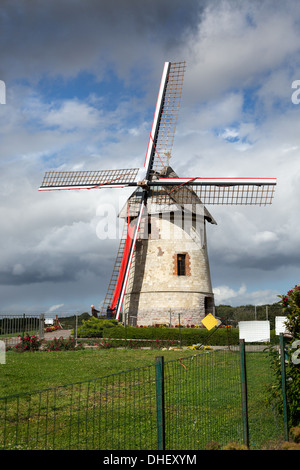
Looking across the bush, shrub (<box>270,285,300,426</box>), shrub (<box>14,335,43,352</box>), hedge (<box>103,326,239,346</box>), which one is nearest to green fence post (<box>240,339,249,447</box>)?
shrub (<box>270,285,300,426</box>)

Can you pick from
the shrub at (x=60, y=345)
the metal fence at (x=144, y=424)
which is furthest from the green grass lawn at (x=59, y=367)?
the shrub at (x=60, y=345)

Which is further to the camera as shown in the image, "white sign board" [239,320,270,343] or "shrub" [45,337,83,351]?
"shrub" [45,337,83,351]

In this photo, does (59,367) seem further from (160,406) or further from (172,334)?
(172,334)

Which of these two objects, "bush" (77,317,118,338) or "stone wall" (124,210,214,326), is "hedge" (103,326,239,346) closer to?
"bush" (77,317,118,338)

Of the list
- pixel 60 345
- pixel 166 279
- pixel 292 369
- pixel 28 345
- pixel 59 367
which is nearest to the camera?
pixel 292 369

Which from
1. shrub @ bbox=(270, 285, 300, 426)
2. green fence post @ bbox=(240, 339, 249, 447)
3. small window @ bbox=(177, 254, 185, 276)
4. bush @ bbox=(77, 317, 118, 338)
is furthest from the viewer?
small window @ bbox=(177, 254, 185, 276)

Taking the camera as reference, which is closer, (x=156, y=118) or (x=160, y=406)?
(x=160, y=406)

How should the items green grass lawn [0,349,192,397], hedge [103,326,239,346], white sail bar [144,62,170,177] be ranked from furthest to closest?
1. white sail bar [144,62,170,177]
2. hedge [103,326,239,346]
3. green grass lawn [0,349,192,397]

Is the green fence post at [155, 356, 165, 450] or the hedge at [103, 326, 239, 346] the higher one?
the green fence post at [155, 356, 165, 450]

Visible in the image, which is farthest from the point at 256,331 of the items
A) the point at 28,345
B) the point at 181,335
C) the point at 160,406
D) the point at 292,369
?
the point at 160,406

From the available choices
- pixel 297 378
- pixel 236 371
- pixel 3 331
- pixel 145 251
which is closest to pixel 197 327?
pixel 145 251

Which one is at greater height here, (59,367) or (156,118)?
(156,118)

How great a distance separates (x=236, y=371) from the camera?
11.7 meters
